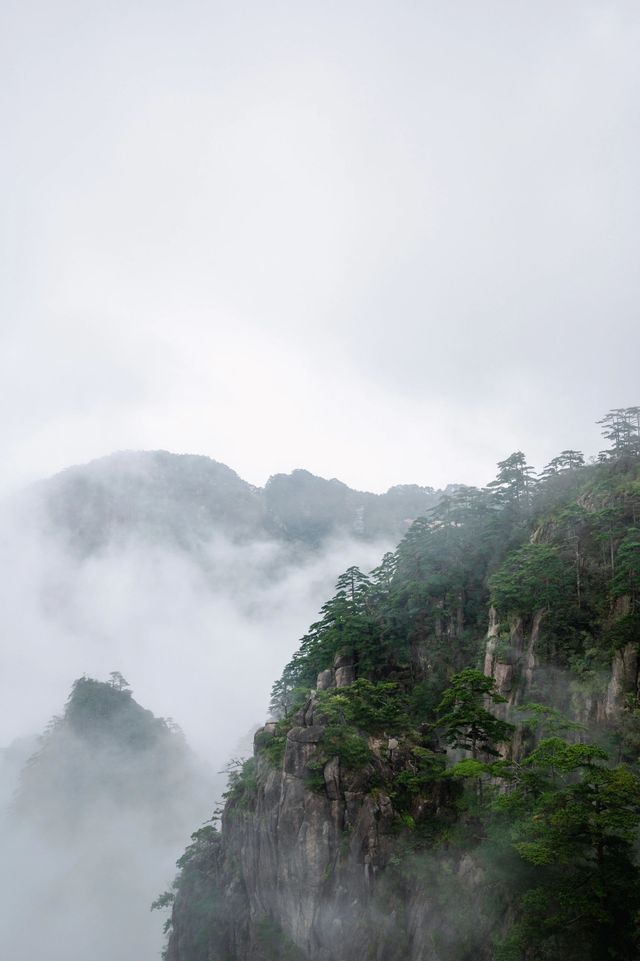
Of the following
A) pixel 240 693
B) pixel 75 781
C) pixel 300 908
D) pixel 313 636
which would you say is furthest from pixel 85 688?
pixel 300 908

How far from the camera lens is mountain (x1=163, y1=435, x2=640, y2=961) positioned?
678 inches

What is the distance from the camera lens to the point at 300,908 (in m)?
28.6

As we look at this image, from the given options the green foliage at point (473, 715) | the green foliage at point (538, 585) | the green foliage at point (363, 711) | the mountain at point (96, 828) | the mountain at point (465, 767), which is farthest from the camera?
the mountain at point (96, 828)

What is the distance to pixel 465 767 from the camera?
21.4 m

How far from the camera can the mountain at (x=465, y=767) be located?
17219 millimetres

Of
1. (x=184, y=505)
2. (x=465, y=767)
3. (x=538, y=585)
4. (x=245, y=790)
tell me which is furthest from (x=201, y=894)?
(x=184, y=505)

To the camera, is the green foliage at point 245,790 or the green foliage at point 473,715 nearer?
the green foliage at point 473,715

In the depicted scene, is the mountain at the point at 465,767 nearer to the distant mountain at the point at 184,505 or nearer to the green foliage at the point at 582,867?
the green foliage at the point at 582,867

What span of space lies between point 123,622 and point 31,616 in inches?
1240

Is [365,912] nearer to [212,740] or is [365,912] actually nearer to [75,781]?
[75,781]

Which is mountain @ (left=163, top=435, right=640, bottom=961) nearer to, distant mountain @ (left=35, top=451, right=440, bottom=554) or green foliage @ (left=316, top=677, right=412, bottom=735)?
green foliage @ (left=316, top=677, right=412, bottom=735)

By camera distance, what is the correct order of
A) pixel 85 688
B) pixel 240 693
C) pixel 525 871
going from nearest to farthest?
pixel 525 871
pixel 85 688
pixel 240 693

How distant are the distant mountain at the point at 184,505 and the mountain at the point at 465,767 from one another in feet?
456

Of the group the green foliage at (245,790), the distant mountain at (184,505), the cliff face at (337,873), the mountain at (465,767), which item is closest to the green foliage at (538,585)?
the mountain at (465,767)
